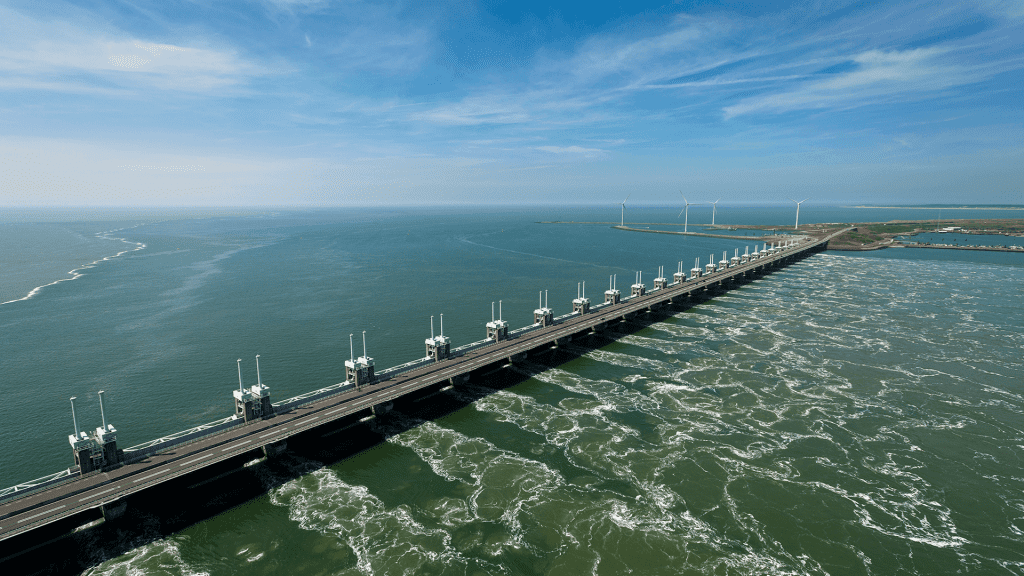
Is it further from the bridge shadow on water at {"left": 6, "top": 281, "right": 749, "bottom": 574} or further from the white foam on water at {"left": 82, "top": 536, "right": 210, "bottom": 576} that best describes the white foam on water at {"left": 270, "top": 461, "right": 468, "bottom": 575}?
the white foam on water at {"left": 82, "top": 536, "right": 210, "bottom": 576}

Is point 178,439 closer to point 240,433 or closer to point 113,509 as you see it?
point 240,433

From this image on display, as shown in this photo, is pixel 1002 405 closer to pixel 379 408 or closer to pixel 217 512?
pixel 379 408

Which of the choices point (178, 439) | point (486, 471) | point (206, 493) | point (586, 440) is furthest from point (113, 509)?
point (586, 440)

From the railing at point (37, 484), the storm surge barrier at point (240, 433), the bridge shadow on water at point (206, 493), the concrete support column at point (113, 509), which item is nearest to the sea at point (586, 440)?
the bridge shadow on water at point (206, 493)

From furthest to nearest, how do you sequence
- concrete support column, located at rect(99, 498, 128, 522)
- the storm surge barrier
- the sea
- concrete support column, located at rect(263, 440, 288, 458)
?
concrete support column, located at rect(263, 440, 288, 458)
the storm surge barrier
concrete support column, located at rect(99, 498, 128, 522)
the sea

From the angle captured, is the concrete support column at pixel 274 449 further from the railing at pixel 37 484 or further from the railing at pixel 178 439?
the railing at pixel 37 484

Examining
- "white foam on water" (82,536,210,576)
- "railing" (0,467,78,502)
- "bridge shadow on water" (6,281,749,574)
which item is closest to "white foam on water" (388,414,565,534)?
"bridge shadow on water" (6,281,749,574)
